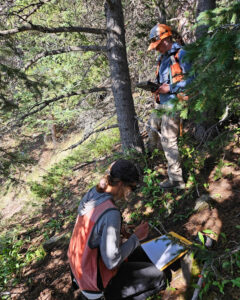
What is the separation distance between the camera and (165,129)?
3707 mm

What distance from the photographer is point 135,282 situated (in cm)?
241

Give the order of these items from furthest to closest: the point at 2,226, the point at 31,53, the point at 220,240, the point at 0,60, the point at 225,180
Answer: the point at 2,226 → the point at 31,53 → the point at 0,60 → the point at 225,180 → the point at 220,240

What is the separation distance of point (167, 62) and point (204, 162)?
2035mm

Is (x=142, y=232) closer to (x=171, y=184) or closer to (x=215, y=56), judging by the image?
(x=171, y=184)

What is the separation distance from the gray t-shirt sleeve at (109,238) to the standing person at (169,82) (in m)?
1.62

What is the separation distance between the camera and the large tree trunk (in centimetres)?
431

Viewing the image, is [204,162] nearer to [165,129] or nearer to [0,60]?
[165,129]

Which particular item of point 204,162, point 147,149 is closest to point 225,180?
point 204,162

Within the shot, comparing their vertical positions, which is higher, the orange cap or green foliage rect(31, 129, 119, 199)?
the orange cap

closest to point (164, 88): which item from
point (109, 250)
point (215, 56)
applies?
point (215, 56)

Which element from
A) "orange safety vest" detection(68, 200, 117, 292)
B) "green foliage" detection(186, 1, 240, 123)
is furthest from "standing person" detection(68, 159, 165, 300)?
"green foliage" detection(186, 1, 240, 123)

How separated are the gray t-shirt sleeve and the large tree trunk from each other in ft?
9.48

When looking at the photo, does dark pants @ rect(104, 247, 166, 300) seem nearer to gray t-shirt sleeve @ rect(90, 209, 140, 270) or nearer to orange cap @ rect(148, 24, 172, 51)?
gray t-shirt sleeve @ rect(90, 209, 140, 270)

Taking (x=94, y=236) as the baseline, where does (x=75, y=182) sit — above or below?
below
